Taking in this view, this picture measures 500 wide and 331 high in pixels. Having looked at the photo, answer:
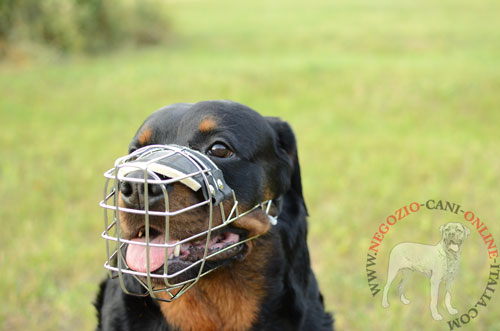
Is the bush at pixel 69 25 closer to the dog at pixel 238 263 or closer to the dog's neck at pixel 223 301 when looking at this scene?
the dog at pixel 238 263

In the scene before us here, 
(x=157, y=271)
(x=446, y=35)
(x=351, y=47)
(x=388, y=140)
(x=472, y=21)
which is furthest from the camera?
(x=472, y=21)

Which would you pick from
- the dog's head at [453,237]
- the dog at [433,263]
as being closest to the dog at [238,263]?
the dog at [433,263]

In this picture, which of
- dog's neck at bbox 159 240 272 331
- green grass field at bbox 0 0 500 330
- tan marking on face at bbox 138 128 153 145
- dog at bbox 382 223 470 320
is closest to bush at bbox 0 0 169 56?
green grass field at bbox 0 0 500 330

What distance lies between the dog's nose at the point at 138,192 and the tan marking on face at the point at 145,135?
644 mm

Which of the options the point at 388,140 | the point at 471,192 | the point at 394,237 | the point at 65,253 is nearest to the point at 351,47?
the point at 388,140

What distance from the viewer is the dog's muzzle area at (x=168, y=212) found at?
1880 millimetres

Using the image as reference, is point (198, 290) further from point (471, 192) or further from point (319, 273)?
point (471, 192)

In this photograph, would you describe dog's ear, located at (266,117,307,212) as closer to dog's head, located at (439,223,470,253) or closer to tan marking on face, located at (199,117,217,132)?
tan marking on face, located at (199,117,217,132)

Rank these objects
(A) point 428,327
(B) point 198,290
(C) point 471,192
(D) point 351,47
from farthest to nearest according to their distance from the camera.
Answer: (D) point 351,47 → (C) point 471,192 → (A) point 428,327 → (B) point 198,290

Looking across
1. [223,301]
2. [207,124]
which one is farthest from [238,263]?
[207,124]

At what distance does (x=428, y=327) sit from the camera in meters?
3.41

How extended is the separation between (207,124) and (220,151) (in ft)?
0.48

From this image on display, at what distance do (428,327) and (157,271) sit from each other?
7.25 feet

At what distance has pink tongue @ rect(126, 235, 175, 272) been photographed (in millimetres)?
2020
